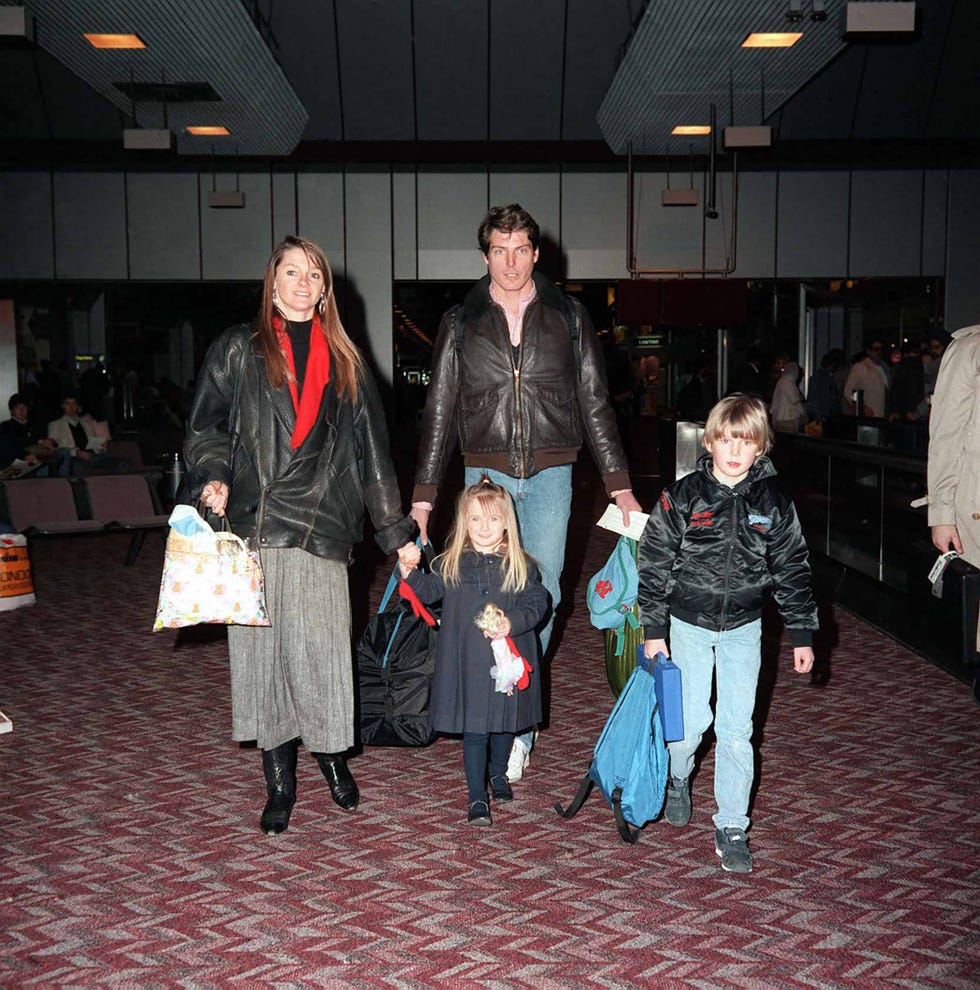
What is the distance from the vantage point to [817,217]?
797 inches

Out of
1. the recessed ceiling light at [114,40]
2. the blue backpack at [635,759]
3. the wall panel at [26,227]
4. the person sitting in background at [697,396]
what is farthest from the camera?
the wall panel at [26,227]

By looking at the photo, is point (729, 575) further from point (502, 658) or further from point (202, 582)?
point (202, 582)

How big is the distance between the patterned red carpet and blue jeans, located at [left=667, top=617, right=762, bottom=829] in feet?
0.77

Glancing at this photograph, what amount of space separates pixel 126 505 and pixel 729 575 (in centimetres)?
894

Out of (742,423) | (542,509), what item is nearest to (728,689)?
(742,423)

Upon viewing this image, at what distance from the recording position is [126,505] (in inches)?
460

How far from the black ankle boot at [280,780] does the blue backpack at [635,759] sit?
1.10 meters

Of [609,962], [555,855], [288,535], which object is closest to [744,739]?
[555,855]

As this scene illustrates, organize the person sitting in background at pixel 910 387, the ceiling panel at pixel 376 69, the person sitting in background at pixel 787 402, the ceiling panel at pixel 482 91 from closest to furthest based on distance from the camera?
Result: the person sitting in background at pixel 910 387 → the person sitting in background at pixel 787 402 → the ceiling panel at pixel 482 91 → the ceiling panel at pixel 376 69

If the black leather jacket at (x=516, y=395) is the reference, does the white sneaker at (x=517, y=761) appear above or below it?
below

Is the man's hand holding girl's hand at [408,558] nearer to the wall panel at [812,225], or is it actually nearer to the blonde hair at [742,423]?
the blonde hair at [742,423]

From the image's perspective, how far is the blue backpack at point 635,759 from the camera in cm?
400

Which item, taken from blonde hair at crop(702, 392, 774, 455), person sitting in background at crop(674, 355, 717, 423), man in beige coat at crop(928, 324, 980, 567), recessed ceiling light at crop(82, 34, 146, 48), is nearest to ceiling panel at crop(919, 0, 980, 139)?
person sitting in background at crop(674, 355, 717, 423)

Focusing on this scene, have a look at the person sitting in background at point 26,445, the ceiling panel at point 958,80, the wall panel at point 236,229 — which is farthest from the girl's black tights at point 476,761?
the ceiling panel at point 958,80
